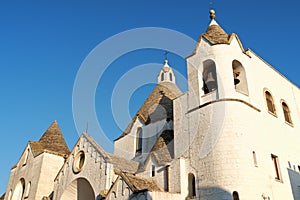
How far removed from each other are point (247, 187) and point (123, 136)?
677 inches

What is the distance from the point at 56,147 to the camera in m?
30.4

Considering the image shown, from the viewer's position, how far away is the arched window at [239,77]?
2105cm

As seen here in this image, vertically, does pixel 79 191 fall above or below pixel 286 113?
below

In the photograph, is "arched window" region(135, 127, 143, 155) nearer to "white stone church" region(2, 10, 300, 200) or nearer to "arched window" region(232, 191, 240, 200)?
"white stone church" region(2, 10, 300, 200)

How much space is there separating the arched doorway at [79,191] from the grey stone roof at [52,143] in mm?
5552

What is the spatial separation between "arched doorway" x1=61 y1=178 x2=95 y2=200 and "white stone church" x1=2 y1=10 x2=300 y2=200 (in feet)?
0.25

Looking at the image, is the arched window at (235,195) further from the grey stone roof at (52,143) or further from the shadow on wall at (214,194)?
the grey stone roof at (52,143)

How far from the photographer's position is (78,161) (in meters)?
24.6

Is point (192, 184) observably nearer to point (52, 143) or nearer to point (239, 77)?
point (239, 77)

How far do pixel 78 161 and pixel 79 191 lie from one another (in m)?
2.44

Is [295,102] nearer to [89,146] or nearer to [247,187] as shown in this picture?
[247,187]

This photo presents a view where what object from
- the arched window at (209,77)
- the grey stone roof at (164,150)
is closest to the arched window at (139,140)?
the grey stone roof at (164,150)

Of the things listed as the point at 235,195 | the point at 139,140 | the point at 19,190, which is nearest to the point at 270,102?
the point at 235,195

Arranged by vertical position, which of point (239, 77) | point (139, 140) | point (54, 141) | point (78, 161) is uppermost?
point (239, 77)
